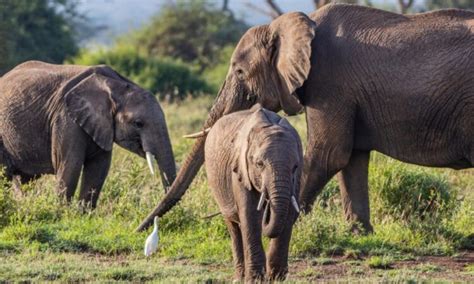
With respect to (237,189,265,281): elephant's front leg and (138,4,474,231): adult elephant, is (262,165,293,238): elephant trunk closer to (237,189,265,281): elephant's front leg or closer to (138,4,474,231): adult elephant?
(237,189,265,281): elephant's front leg

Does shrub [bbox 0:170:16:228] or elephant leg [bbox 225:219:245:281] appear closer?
elephant leg [bbox 225:219:245:281]

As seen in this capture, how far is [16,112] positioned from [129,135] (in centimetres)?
108

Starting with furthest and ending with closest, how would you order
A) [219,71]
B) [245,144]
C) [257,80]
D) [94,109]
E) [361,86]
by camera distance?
[219,71] → [94,109] → [257,80] → [361,86] → [245,144]

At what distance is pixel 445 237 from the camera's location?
9219 millimetres

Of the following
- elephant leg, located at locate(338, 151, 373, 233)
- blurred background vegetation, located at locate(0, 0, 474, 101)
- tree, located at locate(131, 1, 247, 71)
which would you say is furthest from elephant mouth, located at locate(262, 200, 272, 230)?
tree, located at locate(131, 1, 247, 71)

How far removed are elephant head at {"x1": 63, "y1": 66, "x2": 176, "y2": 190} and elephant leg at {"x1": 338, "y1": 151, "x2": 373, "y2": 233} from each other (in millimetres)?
1439

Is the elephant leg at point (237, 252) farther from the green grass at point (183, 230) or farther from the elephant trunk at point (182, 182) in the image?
the elephant trunk at point (182, 182)

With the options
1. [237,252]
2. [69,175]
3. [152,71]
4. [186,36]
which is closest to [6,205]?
[69,175]

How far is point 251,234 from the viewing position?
7242mm

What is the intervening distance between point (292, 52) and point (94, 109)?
2084 mm

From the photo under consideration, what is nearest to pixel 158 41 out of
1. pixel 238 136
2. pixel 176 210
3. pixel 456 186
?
pixel 456 186

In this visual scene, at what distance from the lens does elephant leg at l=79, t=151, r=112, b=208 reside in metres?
10.6

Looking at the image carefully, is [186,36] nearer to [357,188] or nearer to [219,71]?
[219,71]

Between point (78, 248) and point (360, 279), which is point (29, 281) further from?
point (360, 279)
